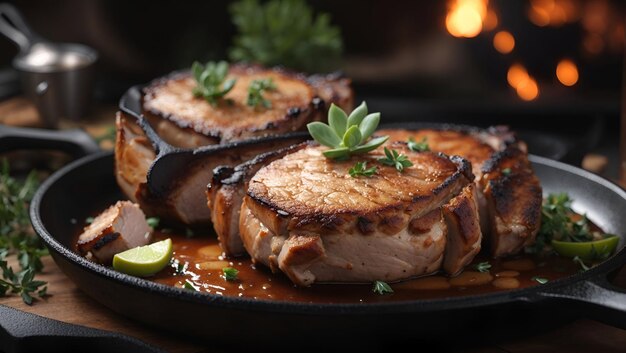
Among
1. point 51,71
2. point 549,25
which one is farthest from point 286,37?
point 549,25

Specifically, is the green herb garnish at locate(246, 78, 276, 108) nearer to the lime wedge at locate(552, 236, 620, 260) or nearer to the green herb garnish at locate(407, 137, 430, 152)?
the green herb garnish at locate(407, 137, 430, 152)

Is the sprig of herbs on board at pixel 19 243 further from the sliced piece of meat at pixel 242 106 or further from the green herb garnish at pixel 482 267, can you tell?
the green herb garnish at pixel 482 267

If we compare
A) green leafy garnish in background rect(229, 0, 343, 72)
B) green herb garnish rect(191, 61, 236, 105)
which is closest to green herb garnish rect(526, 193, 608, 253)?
green herb garnish rect(191, 61, 236, 105)

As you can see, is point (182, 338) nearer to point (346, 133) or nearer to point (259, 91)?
point (346, 133)

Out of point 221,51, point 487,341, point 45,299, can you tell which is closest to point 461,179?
point 487,341

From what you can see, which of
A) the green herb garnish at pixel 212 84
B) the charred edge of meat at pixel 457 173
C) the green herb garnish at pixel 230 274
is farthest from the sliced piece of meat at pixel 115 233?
the charred edge of meat at pixel 457 173
